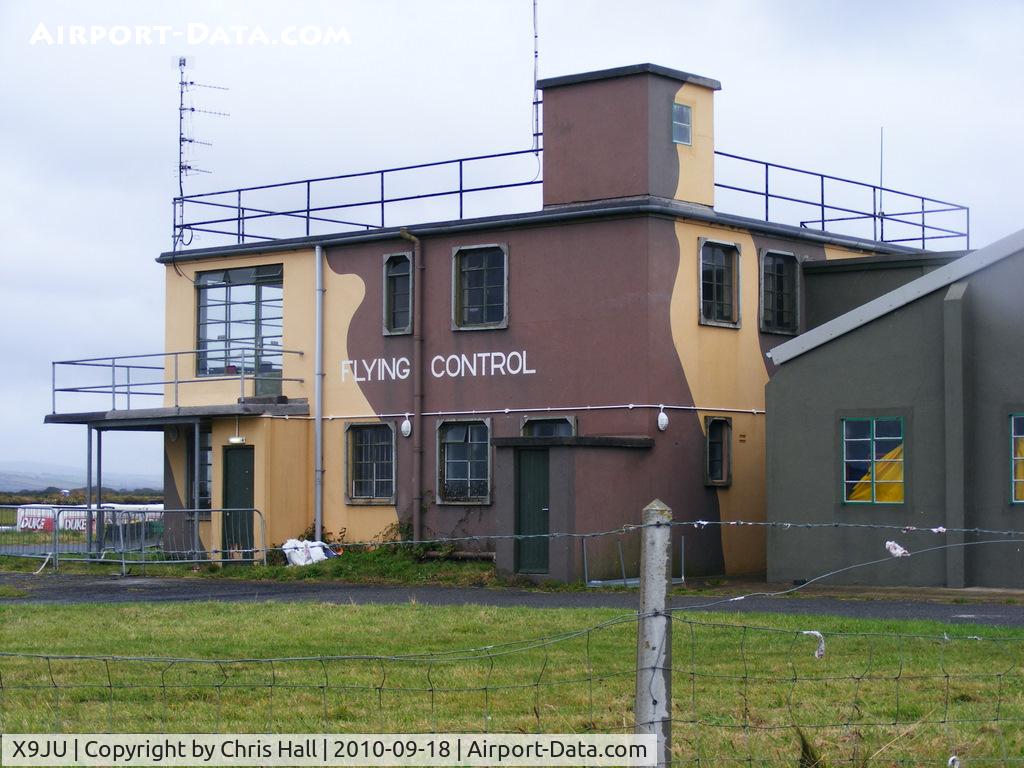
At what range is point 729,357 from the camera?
2767 centimetres

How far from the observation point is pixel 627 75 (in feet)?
86.2

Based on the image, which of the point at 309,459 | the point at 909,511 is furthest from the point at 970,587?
the point at 309,459

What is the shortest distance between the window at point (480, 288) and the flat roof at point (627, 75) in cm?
299

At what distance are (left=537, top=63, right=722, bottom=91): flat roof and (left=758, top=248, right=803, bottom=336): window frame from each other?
10.5ft

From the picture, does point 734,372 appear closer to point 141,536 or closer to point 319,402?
point 319,402

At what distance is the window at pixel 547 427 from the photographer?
26934mm

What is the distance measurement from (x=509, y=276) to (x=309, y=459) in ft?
19.2

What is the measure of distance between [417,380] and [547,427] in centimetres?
283

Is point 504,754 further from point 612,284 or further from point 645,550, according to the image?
point 612,284

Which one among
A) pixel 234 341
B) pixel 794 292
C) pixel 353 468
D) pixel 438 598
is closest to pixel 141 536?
pixel 234 341

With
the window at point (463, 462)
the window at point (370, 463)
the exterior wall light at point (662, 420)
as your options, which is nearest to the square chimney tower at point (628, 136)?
the exterior wall light at point (662, 420)

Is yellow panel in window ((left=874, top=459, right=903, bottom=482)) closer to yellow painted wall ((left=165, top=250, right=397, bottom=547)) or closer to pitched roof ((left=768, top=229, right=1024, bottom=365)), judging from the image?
pitched roof ((left=768, top=229, right=1024, bottom=365))

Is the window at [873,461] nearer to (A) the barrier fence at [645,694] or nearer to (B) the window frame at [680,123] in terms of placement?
(B) the window frame at [680,123]

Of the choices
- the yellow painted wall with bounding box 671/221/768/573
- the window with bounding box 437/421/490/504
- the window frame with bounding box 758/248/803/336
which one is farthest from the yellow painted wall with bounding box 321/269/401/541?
the window frame with bounding box 758/248/803/336
